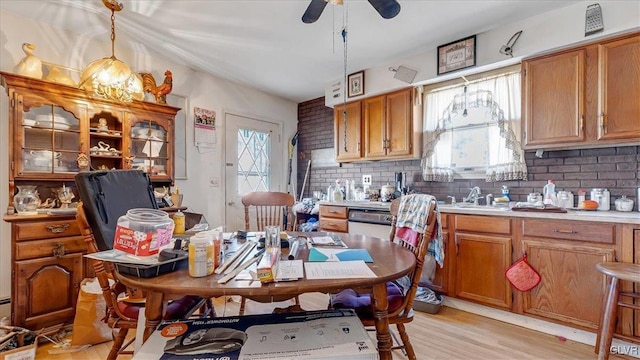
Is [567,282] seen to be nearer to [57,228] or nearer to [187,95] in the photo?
[57,228]

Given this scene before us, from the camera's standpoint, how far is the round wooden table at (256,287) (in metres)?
0.97

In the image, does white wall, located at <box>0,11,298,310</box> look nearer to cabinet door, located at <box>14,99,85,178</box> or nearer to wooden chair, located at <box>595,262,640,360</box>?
cabinet door, located at <box>14,99,85,178</box>

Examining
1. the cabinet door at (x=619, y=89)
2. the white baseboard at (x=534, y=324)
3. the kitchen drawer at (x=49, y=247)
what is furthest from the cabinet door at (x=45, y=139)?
the cabinet door at (x=619, y=89)

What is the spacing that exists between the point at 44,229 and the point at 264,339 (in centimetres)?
212

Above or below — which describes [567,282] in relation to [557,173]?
below

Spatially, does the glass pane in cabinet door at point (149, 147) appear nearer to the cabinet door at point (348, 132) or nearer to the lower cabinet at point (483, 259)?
the cabinet door at point (348, 132)

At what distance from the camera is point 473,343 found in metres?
2.05

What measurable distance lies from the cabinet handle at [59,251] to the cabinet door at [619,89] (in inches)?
157

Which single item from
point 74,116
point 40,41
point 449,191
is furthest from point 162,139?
point 449,191

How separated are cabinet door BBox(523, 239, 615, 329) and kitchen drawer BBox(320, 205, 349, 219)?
1631 mm

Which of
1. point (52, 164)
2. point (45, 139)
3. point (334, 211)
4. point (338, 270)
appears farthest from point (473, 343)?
point (45, 139)

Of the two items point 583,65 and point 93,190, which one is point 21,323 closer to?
point 93,190

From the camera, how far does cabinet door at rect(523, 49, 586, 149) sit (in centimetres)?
222

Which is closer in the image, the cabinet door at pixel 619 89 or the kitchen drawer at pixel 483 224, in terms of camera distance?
the cabinet door at pixel 619 89
